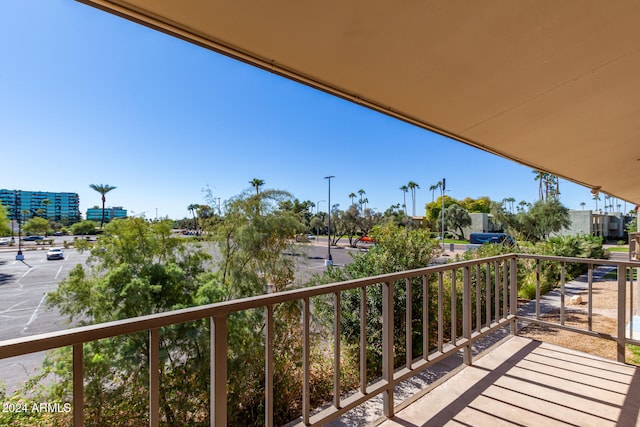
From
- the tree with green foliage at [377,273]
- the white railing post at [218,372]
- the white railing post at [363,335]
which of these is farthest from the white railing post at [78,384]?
the tree with green foliage at [377,273]

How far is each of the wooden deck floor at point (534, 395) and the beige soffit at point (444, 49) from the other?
1.85 metres

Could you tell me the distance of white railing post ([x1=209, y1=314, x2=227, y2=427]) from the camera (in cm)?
Result: 111

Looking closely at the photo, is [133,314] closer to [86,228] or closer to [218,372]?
[86,228]

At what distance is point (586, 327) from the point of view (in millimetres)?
3914

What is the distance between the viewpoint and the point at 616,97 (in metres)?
1.63

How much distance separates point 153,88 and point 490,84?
9.56 m

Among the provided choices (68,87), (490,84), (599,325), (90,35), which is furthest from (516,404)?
(68,87)

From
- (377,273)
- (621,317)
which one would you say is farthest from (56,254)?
(621,317)

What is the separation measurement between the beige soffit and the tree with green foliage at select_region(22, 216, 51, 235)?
23.7 meters

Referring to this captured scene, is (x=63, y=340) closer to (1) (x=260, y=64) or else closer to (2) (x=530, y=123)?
(1) (x=260, y=64)

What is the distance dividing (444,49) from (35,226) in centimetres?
2517

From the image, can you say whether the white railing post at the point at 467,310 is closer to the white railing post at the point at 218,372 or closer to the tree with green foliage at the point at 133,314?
the white railing post at the point at 218,372

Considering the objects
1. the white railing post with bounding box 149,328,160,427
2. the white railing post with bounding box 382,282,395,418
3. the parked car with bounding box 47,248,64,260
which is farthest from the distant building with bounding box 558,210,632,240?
the parked car with bounding box 47,248,64,260

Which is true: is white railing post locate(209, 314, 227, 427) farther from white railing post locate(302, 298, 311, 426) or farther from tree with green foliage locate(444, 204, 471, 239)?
tree with green foliage locate(444, 204, 471, 239)
